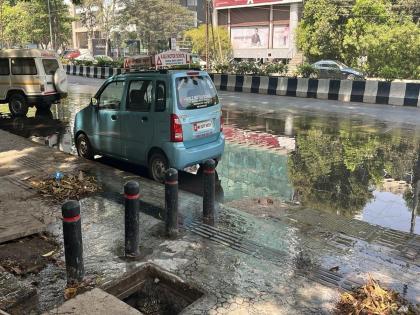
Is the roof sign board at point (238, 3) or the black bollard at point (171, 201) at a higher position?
the roof sign board at point (238, 3)

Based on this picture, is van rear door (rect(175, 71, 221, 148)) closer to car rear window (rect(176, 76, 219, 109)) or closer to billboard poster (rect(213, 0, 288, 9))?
car rear window (rect(176, 76, 219, 109))

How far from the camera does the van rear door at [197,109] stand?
7020 millimetres

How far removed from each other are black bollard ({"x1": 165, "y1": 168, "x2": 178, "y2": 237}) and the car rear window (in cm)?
211

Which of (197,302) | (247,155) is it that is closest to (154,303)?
(197,302)

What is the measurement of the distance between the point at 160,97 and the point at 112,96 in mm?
1361

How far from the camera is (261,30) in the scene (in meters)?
54.9

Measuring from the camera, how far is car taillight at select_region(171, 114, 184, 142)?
272 inches

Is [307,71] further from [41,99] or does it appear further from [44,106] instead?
[41,99]

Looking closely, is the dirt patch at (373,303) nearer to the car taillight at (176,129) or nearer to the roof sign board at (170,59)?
the car taillight at (176,129)

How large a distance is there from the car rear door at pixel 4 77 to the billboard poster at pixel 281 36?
42.6 metres

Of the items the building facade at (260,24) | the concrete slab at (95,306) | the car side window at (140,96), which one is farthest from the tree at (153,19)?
the concrete slab at (95,306)

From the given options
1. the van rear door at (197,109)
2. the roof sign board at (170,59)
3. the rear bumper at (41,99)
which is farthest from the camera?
the rear bumper at (41,99)

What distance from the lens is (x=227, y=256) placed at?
4746mm

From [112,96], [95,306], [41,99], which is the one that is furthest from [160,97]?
[41,99]
